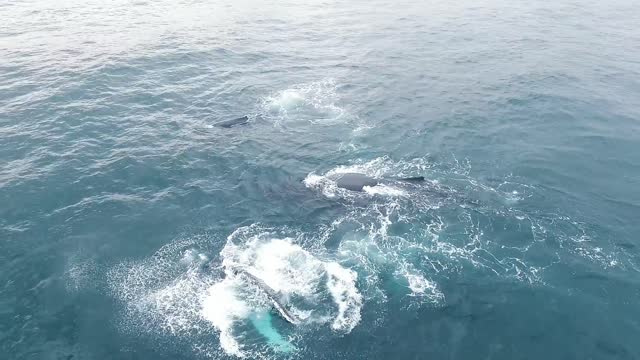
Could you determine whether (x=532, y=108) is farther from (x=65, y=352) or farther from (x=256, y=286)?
(x=65, y=352)

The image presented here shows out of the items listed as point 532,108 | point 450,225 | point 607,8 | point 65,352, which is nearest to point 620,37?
point 607,8

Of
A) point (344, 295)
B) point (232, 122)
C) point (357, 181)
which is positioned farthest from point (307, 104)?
point (344, 295)

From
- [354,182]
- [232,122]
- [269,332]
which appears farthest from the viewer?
[232,122]

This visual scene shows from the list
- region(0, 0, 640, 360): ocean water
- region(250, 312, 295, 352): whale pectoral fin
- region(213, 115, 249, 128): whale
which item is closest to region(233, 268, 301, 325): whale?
region(0, 0, 640, 360): ocean water

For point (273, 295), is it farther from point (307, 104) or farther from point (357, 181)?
point (307, 104)

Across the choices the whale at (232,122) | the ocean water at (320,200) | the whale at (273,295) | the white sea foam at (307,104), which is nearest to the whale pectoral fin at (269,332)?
the ocean water at (320,200)

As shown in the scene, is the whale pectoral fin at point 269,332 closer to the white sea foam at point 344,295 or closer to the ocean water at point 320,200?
the ocean water at point 320,200
